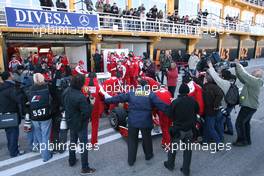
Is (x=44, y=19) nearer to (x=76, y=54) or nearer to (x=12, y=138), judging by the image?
(x=76, y=54)

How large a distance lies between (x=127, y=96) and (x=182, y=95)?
42.2 inches

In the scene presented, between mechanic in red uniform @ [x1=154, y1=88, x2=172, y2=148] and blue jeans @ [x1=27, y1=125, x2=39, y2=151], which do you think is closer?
mechanic in red uniform @ [x1=154, y1=88, x2=172, y2=148]

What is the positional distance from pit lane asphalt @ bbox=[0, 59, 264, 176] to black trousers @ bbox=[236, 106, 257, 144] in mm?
233

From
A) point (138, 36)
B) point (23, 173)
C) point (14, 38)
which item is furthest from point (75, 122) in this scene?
point (138, 36)

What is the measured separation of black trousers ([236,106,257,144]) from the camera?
17.8ft

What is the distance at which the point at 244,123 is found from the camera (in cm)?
548

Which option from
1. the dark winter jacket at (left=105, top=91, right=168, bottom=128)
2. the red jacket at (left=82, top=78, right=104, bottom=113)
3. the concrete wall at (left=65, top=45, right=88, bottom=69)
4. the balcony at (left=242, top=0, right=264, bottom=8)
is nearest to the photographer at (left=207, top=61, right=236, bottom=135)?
the dark winter jacket at (left=105, top=91, right=168, bottom=128)


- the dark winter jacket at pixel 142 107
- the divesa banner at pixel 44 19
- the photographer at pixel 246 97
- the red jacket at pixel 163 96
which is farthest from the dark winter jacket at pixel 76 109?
the divesa banner at pixel 44 19

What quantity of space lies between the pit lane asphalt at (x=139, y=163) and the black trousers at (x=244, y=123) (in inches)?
9.2

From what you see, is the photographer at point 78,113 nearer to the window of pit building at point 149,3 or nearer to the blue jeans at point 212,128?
the blue jeans at point 212,128

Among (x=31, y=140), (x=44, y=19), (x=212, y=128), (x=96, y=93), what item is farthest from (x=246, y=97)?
(x=44, y=19)

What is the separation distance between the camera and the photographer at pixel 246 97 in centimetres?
518

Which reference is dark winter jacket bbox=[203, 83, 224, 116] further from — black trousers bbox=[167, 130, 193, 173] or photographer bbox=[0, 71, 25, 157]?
photographer bbox=[0, 71, 25, 157]

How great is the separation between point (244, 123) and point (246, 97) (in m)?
0.61
